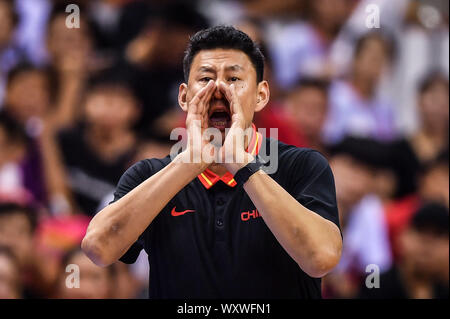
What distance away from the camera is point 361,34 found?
6664mm

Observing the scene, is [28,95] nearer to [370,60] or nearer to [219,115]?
[370,60]

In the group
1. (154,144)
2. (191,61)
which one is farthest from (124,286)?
(191,61)

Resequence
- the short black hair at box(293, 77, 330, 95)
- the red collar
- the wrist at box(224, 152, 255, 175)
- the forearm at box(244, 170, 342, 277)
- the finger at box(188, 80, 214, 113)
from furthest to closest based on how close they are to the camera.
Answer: the short black hair at box(293, 77, 330, 95) → the red collar → the finger at box(188, 80, 214, 113) → the wrist at box(224, 152, 255, 175) → the forearm at box(244, 170, 342, 277)

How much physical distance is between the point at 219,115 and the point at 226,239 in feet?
1.70

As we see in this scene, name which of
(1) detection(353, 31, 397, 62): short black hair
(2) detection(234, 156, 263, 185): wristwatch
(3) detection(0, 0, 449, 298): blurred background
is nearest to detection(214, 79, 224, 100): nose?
(2) detection(234, 156, 263, 185): wristwatch

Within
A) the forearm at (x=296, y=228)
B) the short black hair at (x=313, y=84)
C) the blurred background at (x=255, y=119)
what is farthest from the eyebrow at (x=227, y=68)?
the short black hair at (x=313, y=84)

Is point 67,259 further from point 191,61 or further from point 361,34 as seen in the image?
point 361,34

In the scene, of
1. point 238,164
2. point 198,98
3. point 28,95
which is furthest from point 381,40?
point 238,164

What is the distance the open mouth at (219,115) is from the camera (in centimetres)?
283

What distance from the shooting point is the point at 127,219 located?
2602 millimetres

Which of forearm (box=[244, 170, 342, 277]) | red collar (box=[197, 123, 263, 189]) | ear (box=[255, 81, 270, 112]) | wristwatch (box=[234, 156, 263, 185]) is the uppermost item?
ear (box=[255, 81, 270, 112])

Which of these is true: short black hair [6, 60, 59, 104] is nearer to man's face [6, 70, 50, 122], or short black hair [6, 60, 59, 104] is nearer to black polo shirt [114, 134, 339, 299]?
man's face [6, 70, 50, 122]

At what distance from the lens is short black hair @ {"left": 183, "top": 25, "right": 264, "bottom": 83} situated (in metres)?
2.92

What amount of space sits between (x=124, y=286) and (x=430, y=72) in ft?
12.0
